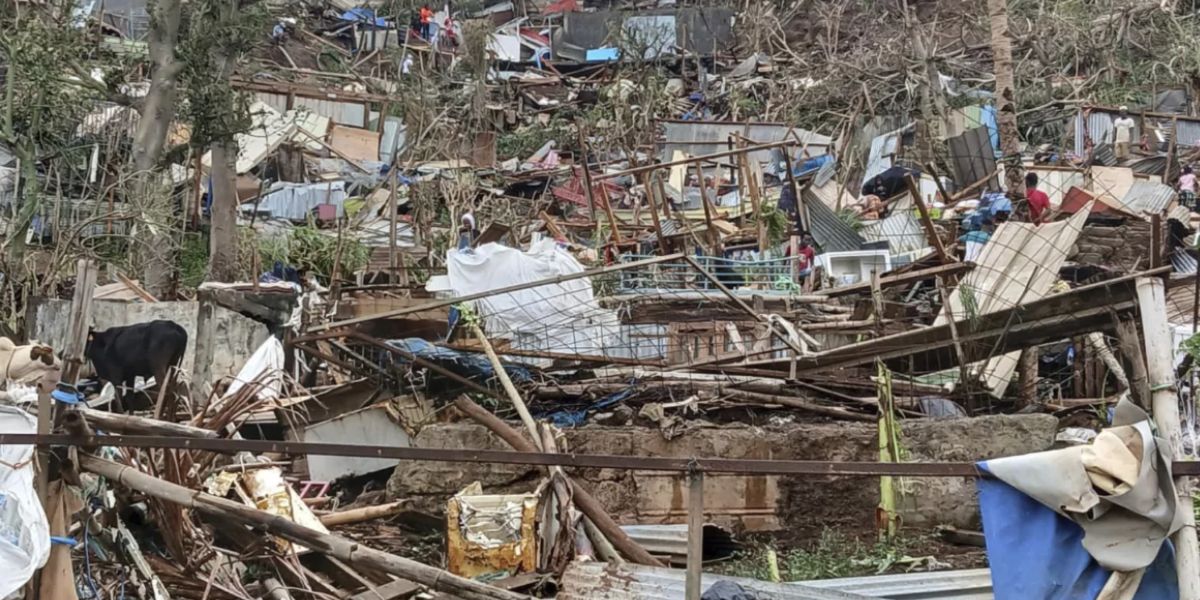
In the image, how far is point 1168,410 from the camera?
3.32 meters

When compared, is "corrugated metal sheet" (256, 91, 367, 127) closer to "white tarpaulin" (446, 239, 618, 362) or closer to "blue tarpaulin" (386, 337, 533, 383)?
"white tarpaulin" (446, 239, 618, 362)

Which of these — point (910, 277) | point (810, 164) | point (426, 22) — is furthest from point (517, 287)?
point (426, 22)

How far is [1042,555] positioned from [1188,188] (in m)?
13.2

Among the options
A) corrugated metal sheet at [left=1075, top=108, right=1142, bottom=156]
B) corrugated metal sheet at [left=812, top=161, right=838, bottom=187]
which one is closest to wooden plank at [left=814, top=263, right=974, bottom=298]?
corrugated metal sheet at [left=812, top=161, right=838, bottom=187]


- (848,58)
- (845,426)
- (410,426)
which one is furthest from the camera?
(848,58)

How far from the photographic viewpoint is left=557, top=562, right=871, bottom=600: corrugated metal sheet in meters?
4.52

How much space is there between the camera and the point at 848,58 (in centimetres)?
2411

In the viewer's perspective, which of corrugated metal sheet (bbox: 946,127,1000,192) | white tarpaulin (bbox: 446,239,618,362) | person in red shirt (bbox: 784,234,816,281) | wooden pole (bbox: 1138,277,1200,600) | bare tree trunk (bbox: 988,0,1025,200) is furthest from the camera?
corrugated metal sheet (bbox: 946,127,1000,192)

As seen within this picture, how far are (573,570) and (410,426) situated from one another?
11.9 feet

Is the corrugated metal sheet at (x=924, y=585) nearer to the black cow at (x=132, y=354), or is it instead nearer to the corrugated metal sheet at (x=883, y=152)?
the black cow at (x=132, y=354)

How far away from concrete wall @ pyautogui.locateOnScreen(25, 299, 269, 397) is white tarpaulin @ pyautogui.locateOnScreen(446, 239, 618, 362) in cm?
222

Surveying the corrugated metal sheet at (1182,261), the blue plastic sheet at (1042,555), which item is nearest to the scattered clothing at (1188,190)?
the corrugated metal sheet at (1182,261)

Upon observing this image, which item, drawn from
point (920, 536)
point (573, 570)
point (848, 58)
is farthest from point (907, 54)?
point (573, 570)

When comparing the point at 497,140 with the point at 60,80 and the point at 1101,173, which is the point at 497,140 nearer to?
the point at 60,80
